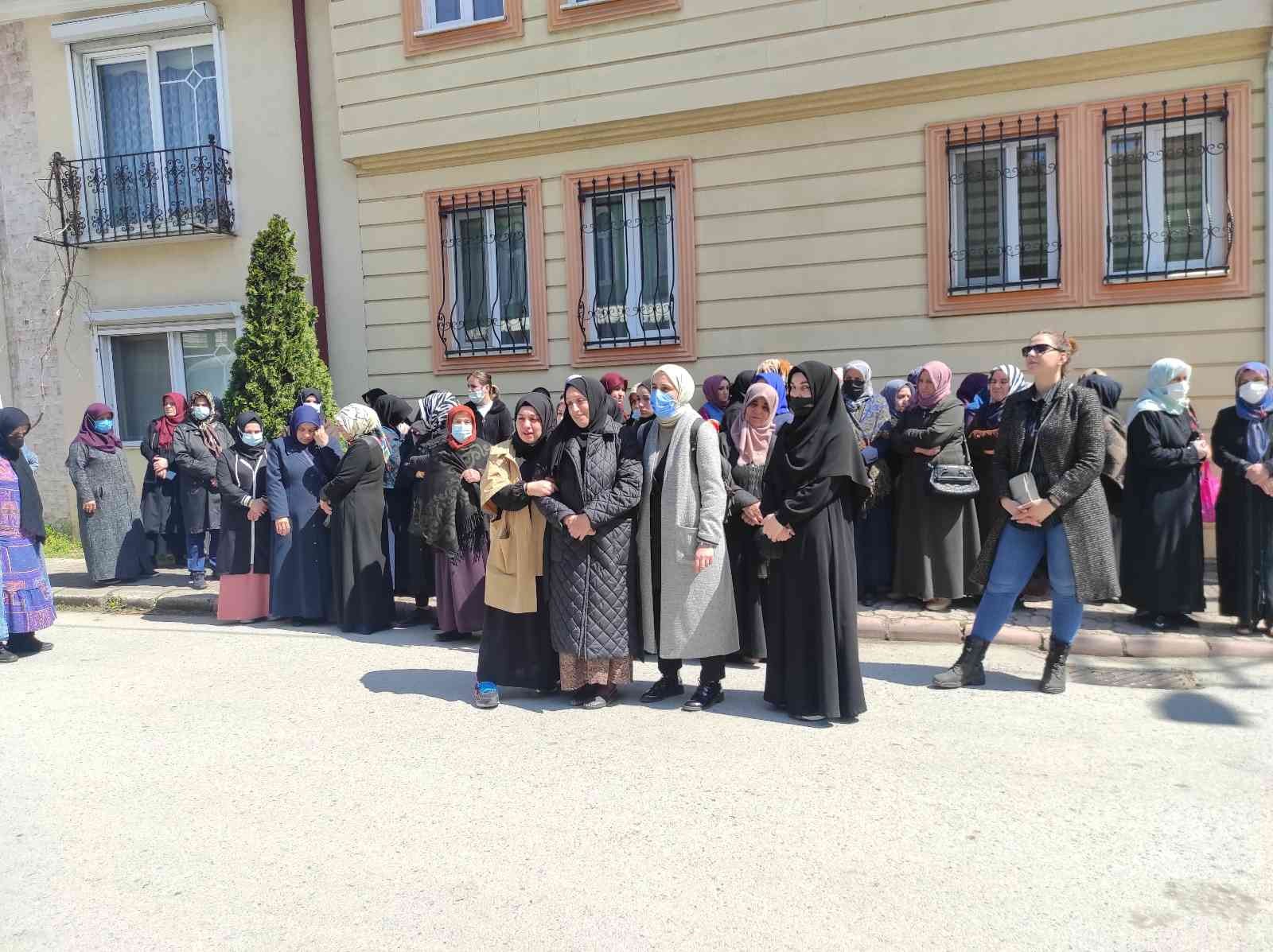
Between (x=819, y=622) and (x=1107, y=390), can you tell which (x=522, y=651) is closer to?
(x=819, y=622)

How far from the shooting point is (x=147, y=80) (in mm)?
12852

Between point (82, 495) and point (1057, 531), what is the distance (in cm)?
911

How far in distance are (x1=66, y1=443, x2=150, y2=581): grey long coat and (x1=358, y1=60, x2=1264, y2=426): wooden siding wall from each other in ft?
14.7

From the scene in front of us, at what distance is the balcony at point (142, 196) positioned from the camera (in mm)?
12375

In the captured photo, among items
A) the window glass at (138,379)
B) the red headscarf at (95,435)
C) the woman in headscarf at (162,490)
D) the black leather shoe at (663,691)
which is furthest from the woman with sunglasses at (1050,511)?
the window glass at (138,379)

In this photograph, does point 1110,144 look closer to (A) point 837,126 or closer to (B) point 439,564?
(A) point 837,126

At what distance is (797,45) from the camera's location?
9.72 m

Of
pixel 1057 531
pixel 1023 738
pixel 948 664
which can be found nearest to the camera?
pixel 1023 738

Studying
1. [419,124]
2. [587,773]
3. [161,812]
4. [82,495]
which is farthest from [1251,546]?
[82,495]

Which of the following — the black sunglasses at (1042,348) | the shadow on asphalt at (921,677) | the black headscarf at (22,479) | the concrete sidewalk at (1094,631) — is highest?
the black sunglasses at (1042,348)

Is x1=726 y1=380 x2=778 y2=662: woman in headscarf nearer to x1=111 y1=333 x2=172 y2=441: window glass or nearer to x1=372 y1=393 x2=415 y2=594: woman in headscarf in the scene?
x1=372 y1=393 x2=415 y2=594: woman in headscarf

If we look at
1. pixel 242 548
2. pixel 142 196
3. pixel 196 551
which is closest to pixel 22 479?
pixel 242 548

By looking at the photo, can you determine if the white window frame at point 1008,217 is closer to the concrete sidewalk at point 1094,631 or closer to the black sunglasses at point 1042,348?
the concrete sidewalk at point 1094,631

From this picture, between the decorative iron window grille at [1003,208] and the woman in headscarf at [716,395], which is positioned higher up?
the decorative iron window grille at [1003,208]
